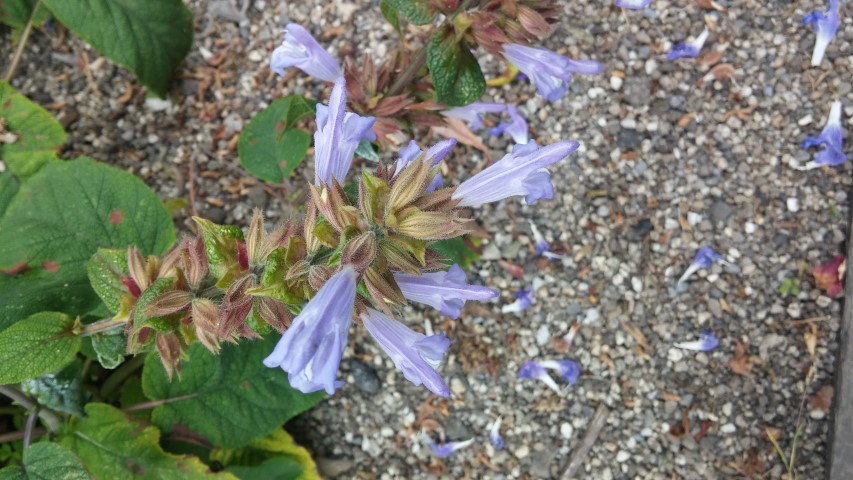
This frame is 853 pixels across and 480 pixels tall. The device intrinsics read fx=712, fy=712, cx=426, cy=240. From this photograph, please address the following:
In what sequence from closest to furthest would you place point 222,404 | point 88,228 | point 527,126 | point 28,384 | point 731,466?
point 28,384
point 88,228
point 222,404
point 731,466
point 527,126

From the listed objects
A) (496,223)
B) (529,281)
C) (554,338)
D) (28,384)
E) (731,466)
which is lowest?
(731,466)

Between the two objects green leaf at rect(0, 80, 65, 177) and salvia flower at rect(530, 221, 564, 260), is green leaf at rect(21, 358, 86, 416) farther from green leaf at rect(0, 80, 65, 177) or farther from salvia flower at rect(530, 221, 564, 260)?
salvia flower at rect(530, 221, 564, 260)

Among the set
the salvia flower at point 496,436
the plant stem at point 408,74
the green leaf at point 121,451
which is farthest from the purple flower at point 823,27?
the green leaf at point 121,451

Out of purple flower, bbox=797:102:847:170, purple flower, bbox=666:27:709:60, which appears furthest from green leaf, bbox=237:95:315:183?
purple flower, bbox=797:102:847:170

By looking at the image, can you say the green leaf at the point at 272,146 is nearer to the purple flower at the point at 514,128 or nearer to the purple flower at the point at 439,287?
the purple flower at the point at 514,128

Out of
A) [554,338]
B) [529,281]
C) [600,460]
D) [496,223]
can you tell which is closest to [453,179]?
[496,223]

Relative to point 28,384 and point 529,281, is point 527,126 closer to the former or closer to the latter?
point 529,281

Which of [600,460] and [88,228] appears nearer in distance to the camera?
[88,228]
